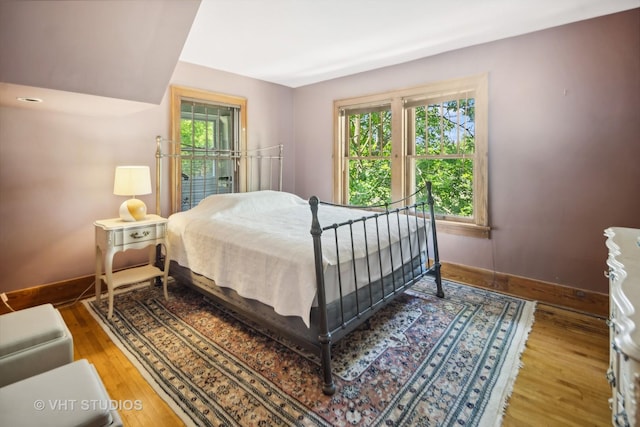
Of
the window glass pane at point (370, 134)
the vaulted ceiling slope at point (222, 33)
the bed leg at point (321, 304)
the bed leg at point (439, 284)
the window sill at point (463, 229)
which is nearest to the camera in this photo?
the bed leg at point (321, 304)

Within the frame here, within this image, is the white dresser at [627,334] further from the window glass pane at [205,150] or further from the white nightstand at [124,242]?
the window glass pane at [205,150]

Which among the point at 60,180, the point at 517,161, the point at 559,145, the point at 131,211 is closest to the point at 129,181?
the point at 131,211

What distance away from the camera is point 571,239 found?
2.88m

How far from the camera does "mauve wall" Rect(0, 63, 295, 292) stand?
2754 mm

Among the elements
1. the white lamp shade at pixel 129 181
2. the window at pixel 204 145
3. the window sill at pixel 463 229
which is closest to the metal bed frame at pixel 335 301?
the window sill at pixel 463 229

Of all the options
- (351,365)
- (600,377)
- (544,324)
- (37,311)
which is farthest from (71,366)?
(544,324)

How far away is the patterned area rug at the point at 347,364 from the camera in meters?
1.68

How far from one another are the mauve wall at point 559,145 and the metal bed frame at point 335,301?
2.67 ft

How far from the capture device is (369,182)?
430 centimetres

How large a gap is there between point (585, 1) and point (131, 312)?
4.35 m

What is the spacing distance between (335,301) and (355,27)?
2.36 metres

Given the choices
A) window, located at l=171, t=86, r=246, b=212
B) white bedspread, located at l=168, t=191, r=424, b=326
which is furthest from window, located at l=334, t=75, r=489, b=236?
window, located at l=171, t=86, r=246, b=212

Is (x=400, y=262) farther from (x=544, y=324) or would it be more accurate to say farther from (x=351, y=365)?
(x=544, y=324)

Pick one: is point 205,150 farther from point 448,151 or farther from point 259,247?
point 448,151
